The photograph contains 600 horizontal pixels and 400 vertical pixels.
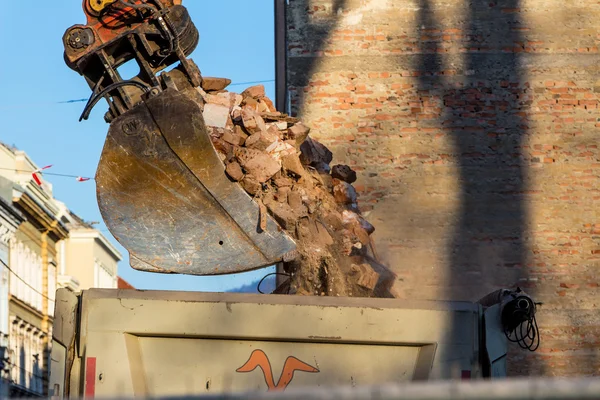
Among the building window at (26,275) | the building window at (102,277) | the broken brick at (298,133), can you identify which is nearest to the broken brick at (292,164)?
the broken brick at (298,133)

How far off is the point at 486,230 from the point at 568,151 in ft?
3.86

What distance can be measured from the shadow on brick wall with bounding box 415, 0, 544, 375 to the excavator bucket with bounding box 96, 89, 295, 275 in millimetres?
4283

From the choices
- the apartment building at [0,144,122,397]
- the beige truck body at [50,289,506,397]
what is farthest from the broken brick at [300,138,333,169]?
the apartment building at [0,144,122,397]

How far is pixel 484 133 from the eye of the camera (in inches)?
455

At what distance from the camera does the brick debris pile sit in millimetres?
7473

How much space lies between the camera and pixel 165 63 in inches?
314

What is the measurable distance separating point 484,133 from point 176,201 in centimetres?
513

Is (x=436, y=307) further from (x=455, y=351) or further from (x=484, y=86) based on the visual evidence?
(x=484, y=86)

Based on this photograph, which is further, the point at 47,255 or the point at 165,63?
the point at 47,255

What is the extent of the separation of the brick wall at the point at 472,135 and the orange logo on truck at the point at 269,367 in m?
5.95

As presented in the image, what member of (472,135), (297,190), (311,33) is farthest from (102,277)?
(297,190)

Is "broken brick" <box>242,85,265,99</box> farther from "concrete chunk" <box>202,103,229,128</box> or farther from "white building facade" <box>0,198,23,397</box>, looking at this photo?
"white building facade" <box>0,198,23,397</box>

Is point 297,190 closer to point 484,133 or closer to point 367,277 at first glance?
point 367,277

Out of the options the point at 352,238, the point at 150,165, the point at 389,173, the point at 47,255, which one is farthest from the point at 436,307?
the point at 47,255
